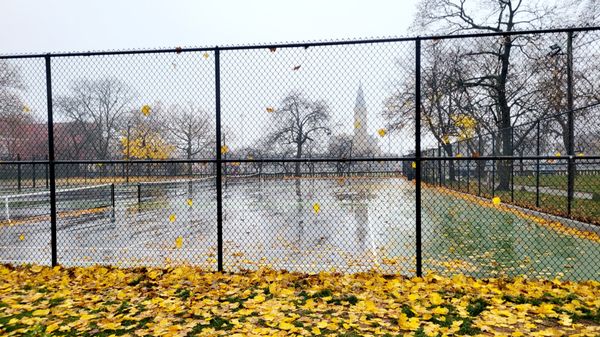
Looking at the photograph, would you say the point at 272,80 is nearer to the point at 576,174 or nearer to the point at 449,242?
the point at 449,242

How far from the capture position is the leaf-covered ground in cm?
375

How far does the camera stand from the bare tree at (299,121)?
244 inches

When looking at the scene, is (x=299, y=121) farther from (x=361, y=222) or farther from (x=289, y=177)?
(x=361, y=222)

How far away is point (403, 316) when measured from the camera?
389 cm

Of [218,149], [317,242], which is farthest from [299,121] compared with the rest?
[317,242]

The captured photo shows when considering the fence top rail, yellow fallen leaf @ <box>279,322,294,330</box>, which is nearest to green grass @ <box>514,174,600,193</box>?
the fence top rail

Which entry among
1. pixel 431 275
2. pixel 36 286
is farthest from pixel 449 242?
pixel 36 286

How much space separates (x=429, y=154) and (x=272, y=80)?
26.4 meters

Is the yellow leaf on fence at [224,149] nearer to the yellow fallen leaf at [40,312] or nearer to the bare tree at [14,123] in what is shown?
the yellow fallen leaf at [40,312]

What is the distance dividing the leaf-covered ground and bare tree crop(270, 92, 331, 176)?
221cm

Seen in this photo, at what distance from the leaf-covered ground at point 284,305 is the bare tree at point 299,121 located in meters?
2.21

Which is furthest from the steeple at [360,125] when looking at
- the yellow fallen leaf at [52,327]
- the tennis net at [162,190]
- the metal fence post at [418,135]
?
the tennis net at [162,190]

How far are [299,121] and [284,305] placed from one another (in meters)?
3.20

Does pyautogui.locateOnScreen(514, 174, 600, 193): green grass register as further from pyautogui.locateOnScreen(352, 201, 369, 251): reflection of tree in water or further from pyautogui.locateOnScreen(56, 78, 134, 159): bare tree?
pyautogui.locateOnScreen(56, 78, 134, 159): bare tree
